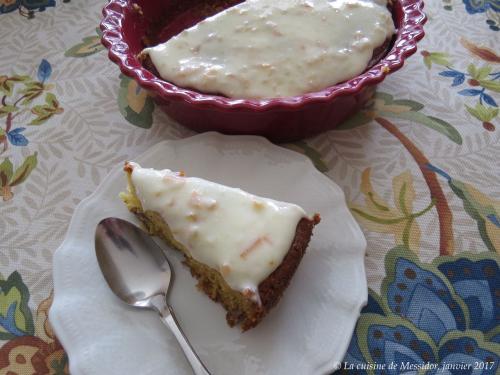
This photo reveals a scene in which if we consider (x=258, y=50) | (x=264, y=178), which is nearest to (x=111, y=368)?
(x=264, y=178)

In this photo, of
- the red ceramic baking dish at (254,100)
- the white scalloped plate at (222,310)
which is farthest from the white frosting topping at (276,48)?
the white scalloped plate at (222,310)

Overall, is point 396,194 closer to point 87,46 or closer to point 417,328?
point 417,328

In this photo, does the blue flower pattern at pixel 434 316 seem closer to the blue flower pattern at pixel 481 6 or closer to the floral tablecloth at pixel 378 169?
the floral tablecloth at pixel 378 169

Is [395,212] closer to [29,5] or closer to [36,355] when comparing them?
[36,355]

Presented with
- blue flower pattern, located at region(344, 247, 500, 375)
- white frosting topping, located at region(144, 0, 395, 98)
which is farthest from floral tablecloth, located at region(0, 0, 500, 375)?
white frosting topping, located at region(144, 0, 395, 98)

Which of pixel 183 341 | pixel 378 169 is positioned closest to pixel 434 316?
pixel 378 169

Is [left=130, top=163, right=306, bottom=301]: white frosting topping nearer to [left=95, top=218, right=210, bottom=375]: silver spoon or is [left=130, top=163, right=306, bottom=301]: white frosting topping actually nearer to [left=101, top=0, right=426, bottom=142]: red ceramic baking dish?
[left=95, top=218, right=210, bottom=375]: silver spoon
